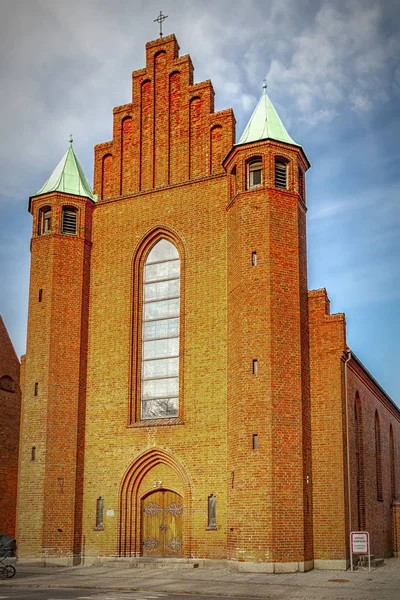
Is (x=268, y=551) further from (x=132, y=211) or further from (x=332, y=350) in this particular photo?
(x=132, y=211)

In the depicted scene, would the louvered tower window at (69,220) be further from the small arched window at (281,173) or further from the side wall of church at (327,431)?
the side wall of church at (327,431)

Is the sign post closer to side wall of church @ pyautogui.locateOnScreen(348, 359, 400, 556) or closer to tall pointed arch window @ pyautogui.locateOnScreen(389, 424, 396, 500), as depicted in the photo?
side wall of church @ pyautogui.locateOnScreen(348, 359, 400, 556)

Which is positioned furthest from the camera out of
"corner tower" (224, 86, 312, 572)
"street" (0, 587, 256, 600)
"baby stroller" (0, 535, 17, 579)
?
"corner tower" (224, 86, 312, 572)

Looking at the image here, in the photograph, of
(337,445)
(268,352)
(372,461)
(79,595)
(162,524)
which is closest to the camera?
(79,595)

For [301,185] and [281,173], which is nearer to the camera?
[281,173]

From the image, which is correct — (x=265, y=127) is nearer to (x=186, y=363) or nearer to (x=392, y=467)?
(x=186, y=363)

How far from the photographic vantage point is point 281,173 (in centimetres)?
2628

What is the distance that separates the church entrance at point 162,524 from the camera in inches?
994

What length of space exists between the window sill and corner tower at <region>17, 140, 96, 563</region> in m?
2.10

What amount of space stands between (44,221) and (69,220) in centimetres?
103

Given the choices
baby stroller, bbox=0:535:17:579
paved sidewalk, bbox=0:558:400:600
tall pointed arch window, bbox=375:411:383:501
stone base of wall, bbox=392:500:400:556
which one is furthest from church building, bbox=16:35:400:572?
stone base of wall, bbox=392:500:400:556

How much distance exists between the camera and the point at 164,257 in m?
28.3

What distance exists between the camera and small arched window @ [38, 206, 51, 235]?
2919 cm

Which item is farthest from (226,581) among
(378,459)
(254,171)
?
(378,459)
